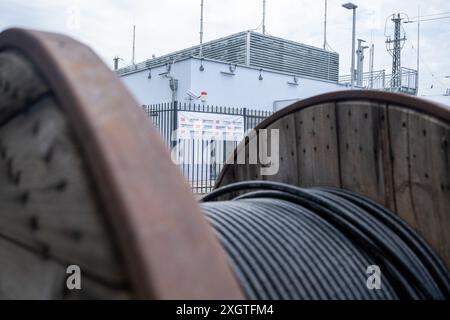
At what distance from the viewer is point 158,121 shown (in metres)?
13.5

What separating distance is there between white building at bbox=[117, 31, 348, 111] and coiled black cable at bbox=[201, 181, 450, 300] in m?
14.6

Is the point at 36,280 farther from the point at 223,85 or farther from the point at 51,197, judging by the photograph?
the point at 223,85

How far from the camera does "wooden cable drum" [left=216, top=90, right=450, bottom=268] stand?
2.06 m

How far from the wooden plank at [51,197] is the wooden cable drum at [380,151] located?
5.28ft

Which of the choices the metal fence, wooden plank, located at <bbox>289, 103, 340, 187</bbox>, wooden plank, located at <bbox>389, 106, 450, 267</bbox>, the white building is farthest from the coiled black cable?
the white building

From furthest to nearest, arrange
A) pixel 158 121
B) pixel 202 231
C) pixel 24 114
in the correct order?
pixel 158 121
pixel 24 114
pixel 202 231

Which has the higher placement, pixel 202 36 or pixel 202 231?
pixel 202 36

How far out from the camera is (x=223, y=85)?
58.4ft

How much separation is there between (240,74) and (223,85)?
38.3 inches
